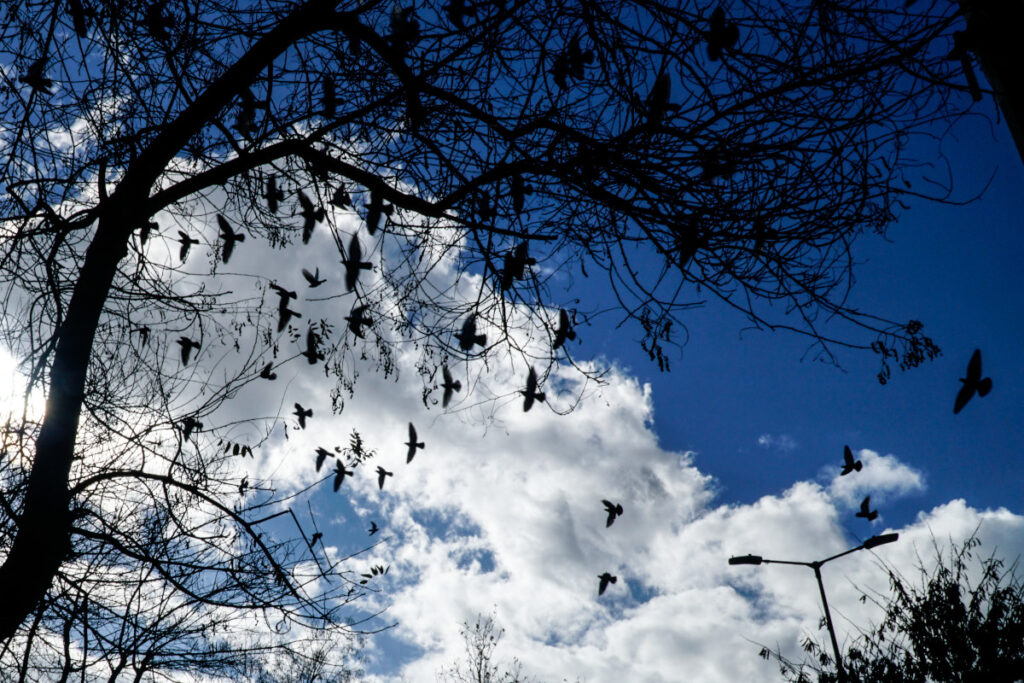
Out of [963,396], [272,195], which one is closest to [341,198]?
[272,195]

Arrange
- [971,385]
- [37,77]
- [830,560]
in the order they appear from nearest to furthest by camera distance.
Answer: [971,385] < [37,77] < [830,560]

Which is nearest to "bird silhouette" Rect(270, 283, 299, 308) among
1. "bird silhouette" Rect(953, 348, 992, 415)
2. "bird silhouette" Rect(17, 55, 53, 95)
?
"bird silhouette" Rect(17, 55, 53, 95)

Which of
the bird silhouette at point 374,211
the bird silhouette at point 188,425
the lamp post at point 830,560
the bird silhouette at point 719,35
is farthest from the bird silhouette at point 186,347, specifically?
the lamp post at point 830,560

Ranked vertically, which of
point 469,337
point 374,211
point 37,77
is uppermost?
Answer: point 37,77

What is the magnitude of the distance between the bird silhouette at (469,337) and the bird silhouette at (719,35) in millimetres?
1779

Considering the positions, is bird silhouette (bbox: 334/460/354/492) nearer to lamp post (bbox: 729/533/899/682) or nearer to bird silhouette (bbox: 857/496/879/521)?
bird silhouette (bbox: 857/496/879/521)

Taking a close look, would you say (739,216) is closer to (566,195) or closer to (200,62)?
(566,195)

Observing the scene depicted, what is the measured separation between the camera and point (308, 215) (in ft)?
12.1

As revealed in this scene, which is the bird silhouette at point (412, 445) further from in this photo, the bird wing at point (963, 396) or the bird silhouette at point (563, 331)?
the bird wing at point (963, 396)

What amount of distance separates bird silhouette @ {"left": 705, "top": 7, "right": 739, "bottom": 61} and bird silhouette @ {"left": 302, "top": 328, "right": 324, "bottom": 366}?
251cm

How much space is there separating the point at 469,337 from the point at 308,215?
1.07 m

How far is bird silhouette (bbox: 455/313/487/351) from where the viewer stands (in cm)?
377

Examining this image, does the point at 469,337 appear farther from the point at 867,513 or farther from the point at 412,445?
the point at 867,513

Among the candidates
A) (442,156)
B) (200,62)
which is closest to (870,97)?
(442,156)
